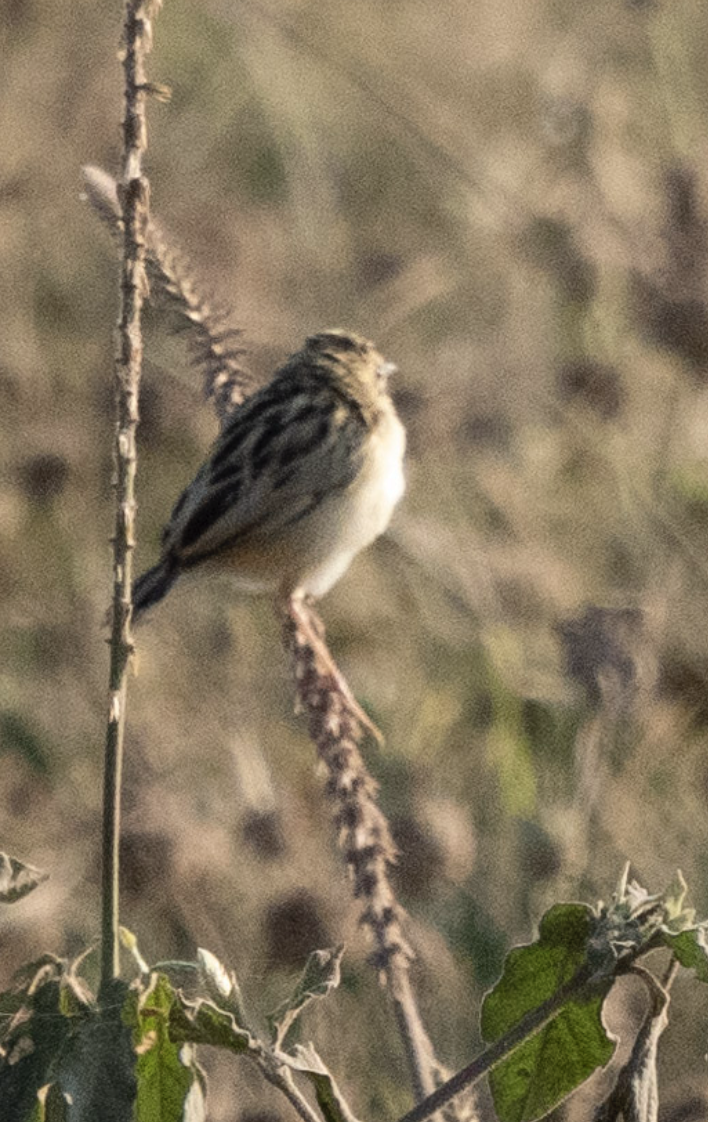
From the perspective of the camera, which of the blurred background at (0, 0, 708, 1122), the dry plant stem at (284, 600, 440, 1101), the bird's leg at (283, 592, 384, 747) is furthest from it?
the blurred background at (0, 0, 708, 1122)

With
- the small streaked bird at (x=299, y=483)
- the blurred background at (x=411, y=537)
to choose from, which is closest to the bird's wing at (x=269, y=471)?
the small streaked bird at (x=299, y=483)

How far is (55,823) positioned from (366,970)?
0.68 meters

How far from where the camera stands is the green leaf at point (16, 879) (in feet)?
4.18

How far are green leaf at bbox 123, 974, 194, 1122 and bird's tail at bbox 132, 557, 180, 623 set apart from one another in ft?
8.12

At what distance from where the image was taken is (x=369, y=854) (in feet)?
5.36

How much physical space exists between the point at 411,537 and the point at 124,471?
316cm

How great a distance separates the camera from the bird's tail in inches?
149

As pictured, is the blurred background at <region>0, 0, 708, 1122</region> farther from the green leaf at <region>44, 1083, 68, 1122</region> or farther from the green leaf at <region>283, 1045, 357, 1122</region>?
the green leaf at <region>44, 1083, 68, 1122</region>

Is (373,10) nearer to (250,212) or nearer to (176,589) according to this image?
(250,212)

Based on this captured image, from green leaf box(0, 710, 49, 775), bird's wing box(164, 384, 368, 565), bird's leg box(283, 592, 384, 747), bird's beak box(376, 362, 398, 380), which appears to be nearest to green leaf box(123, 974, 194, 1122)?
bird's leg box(283, 592, 384, 747)

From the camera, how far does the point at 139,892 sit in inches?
125

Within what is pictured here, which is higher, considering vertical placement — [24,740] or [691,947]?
[24,740]

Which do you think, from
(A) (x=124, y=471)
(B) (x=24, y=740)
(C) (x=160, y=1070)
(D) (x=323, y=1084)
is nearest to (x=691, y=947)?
(D) (x=323, y=1084)

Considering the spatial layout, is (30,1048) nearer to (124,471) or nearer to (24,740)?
(124,471)
